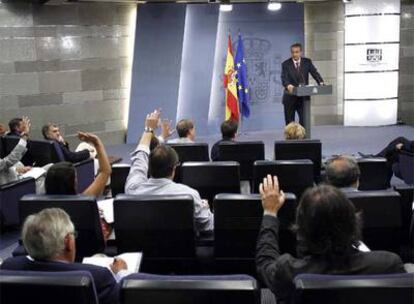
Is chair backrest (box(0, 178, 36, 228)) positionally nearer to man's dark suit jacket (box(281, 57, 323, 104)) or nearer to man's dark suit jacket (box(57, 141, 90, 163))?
man's dark suit jacket (box(57, 141, 90, 163))

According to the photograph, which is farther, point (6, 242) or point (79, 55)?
A: point (79, 55)

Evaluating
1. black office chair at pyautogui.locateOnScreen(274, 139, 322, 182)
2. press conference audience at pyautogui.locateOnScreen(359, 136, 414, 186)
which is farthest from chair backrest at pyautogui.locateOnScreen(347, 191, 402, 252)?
press conference audience at pyautogui.locateOnScreen(359, 136, 414, 186)

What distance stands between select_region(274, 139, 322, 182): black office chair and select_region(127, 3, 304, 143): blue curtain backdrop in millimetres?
5098

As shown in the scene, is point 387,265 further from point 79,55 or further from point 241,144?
point 79,55

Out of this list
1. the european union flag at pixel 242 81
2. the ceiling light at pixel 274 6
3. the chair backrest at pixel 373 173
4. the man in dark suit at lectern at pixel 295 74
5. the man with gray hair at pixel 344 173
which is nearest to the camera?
the man with gray hair at pixel 344 173

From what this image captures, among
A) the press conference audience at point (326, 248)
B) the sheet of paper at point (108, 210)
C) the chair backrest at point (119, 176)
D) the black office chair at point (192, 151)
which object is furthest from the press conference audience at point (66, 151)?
the press conference audience at point (326, 248)

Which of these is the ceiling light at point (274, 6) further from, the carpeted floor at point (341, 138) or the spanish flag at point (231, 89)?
the carpeted floor at point (341, 138)

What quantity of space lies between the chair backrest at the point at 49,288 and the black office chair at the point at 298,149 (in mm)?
3383

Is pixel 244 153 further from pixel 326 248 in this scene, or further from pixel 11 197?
pixel 326 248

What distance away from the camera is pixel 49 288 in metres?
1.77

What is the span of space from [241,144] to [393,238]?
7.71 feet

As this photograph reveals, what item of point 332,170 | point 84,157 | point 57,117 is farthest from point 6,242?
point 57,117

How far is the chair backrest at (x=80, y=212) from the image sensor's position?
9.64ft

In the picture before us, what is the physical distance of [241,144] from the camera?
5203 mm
